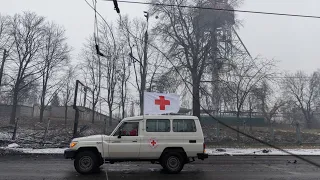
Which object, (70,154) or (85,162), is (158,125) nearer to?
(85,162)

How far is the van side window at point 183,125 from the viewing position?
36.1 ft

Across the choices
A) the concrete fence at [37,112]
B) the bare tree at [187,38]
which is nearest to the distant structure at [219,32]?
the bare tree at [187,38]

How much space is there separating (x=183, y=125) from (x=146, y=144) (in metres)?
1.64

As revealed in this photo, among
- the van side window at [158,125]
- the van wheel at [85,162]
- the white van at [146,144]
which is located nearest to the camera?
the van wheel at [85,162]

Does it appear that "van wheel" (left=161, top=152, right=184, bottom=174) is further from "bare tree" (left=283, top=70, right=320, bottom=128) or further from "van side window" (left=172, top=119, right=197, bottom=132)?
"bare tree" (left=283, top=70, right=320, bottom=128)

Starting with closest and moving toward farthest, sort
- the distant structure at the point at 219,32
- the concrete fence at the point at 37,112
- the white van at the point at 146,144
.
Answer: the white van at the point at 146,144 → the distant structure at the point at 219,32 → the concrete fence at the point at 37,112

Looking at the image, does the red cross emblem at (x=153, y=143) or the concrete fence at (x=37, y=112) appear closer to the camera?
the red cross emblem at (x=153, y=143)

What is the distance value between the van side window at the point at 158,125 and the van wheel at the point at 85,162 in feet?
7.57

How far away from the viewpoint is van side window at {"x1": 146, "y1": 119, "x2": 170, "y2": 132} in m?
10.9

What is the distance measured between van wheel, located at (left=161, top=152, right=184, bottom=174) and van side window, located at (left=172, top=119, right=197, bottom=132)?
96cm

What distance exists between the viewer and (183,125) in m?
11.1

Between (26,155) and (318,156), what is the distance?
17.8m

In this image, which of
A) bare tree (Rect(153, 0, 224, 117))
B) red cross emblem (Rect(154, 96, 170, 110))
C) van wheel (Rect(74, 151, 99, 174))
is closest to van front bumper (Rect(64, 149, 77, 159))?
van wheel (Rect(74, 151, 99, 174))

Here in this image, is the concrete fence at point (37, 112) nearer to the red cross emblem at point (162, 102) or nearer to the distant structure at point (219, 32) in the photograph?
the distant structure at point (219, 32)
